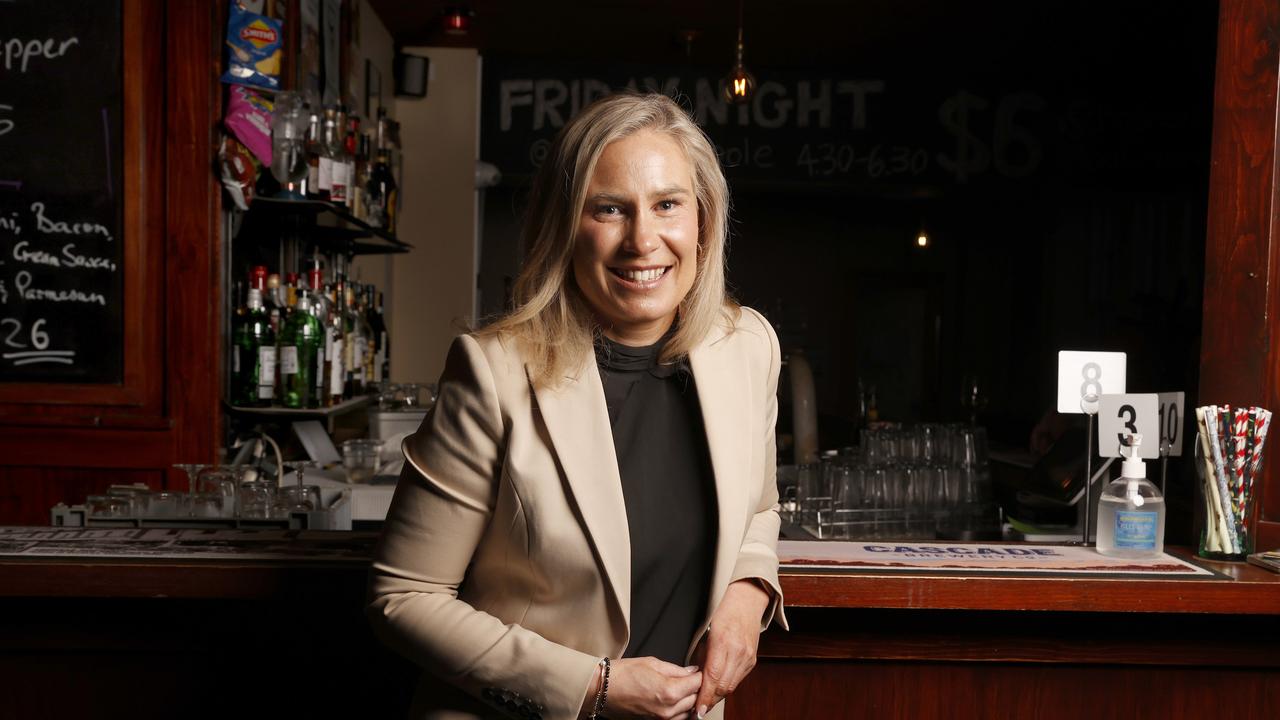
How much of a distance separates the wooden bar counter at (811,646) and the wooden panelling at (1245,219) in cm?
29

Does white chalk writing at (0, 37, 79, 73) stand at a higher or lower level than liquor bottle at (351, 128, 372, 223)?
higher

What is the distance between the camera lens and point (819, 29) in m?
5.11

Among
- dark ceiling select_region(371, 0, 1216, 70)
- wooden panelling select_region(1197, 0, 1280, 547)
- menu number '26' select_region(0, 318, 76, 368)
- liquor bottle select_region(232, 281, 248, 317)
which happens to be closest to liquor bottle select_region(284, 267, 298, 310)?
liquor bottle select_region(232, 281, 248, 317)

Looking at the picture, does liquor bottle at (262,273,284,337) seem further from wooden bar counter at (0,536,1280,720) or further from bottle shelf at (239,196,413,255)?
wooden bar counter at (0,536,1280,720)

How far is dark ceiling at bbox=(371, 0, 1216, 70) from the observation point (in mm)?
4812

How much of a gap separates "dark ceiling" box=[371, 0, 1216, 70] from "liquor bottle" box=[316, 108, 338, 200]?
6.05 ft

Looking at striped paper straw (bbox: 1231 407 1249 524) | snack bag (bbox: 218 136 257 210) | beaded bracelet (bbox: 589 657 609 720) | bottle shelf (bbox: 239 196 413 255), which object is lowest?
beaded bracelet (bbox: 589 657 609 720)

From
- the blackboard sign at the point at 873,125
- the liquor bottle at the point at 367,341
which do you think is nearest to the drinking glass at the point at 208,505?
the liquor bottle at the point at 367,341

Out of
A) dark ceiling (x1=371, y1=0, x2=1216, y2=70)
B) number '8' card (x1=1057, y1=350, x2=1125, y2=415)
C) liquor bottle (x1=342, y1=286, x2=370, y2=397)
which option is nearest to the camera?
number '8' card (x1=1057, y1=350, x2=1125, y2=415)

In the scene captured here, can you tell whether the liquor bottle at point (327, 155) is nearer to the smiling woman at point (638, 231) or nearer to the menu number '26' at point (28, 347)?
the menu number '26' at point (28, 347)

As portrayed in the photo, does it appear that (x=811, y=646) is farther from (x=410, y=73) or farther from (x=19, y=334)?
(x=410, y=73)

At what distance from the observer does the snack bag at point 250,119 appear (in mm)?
2936

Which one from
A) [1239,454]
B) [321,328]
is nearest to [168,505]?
[321,328]

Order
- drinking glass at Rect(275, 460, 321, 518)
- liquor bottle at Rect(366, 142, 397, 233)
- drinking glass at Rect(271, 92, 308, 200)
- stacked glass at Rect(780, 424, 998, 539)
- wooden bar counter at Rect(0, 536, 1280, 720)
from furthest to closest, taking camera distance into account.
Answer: liquor bottle at Rect(366, 142, 397, 233) → drinking glass at Rect(271, 92, 308, 200) → stacked glass at Rect(780, 424, 998, 539) → drinking glass at Rect(275, 460, 321, 518) → wooden bar counter at Rect(0, 536, 1280, 720)
